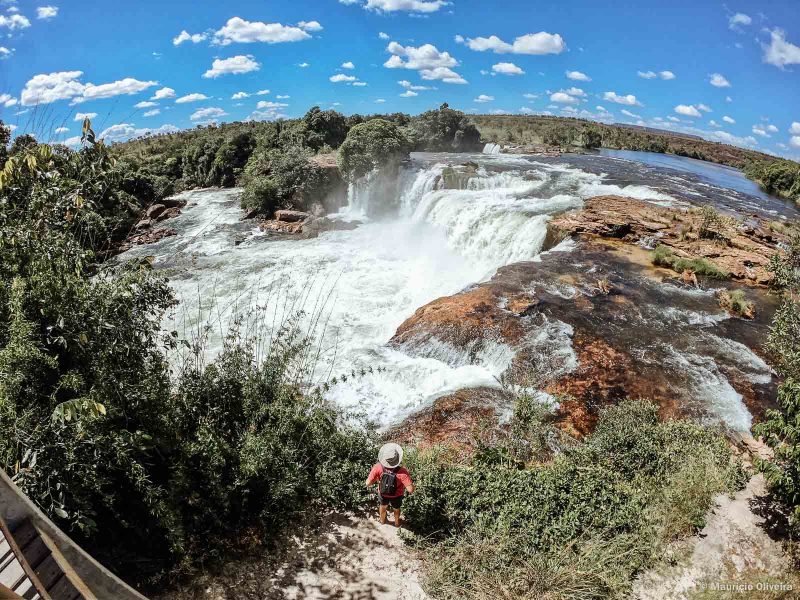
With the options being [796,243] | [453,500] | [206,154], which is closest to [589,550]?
[453,500]

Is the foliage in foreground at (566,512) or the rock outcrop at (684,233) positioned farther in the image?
the rock outcrop at (684,233)

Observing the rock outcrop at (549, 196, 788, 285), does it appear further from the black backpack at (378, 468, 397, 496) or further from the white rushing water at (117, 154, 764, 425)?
the black backpack at (378, 468, 397, 496)

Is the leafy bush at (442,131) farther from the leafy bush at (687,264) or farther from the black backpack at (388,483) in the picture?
the black backpack at (388,483)

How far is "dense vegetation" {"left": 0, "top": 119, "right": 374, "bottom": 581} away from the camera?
3963 mm

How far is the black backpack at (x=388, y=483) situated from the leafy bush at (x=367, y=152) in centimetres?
2617

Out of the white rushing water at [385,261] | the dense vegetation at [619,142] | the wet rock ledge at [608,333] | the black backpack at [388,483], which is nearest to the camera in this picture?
the black backpack at [388,483]

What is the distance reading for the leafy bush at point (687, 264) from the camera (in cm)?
1555

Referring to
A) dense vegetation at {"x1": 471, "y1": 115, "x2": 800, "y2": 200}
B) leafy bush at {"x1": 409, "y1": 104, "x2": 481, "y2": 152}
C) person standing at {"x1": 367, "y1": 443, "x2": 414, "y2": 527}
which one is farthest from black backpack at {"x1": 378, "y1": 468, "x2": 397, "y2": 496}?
dense vegetation at {"x1": 471, "y1": 115, "x2": 800, "y2": 200}

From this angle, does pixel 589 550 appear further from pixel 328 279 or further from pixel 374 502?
pixel 328 279

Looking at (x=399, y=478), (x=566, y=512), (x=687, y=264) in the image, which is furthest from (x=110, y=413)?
(x=687, y=264)

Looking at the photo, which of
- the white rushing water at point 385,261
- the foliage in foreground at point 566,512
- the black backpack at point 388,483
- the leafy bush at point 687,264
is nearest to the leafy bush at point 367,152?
the white rushing water at point 385,261

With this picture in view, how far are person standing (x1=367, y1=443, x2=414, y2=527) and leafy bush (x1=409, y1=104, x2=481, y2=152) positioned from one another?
44.0 meters

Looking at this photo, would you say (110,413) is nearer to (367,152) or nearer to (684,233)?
(684,233)

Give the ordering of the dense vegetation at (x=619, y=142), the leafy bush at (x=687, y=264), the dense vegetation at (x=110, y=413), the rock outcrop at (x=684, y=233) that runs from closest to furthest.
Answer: the dense vegetation at (x=110, y=413) → the leafy bush at (x=687, y=264) → the rock outcrop at (x=684, y=233) → the dense vegetation at (x=619, y=142)
